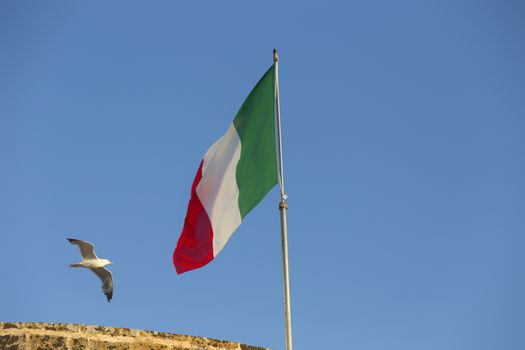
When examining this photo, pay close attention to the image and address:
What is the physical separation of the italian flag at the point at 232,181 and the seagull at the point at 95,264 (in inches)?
76.3

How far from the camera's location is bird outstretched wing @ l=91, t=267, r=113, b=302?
1225cm

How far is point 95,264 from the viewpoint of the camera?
41.6ft

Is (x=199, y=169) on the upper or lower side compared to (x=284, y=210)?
upper

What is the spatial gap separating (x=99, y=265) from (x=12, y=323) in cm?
456

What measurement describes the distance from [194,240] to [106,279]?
7.98ft

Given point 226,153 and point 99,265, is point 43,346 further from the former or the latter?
point 99,265

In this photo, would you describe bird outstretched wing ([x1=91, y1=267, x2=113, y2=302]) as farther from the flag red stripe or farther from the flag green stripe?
the flag green stripe

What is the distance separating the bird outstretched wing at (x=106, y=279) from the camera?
40.2 feet

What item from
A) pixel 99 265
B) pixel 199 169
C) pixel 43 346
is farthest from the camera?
pixel 99 265

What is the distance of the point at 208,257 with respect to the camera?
10281 mm

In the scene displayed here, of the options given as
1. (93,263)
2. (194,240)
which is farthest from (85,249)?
→ (194,240)

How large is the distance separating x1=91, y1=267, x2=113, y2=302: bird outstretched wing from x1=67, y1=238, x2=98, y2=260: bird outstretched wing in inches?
13.3

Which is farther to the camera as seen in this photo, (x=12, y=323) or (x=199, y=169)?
(x=199, y=169)

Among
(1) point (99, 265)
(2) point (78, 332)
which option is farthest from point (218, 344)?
(1) point (99, 265)
